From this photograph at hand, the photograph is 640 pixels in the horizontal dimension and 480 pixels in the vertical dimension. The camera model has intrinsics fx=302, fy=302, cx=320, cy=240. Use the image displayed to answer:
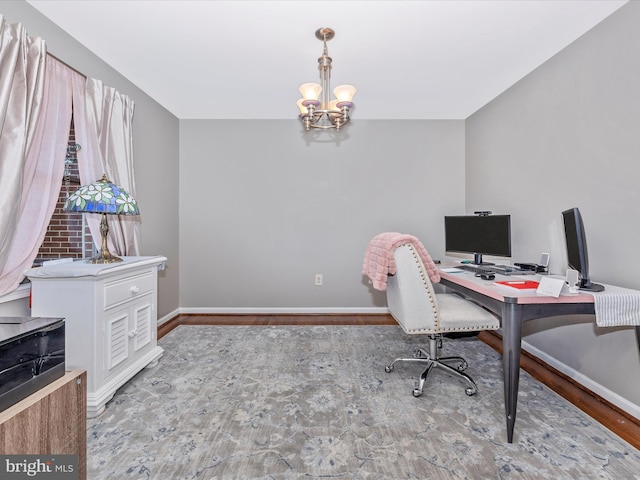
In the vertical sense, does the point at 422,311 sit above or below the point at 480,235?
below

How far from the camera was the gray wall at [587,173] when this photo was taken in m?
1.82

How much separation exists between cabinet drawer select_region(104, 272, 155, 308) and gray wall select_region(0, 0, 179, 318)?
905mm

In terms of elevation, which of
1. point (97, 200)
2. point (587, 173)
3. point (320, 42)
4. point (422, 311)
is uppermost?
point (320, 42)

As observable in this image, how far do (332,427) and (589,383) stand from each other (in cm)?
182

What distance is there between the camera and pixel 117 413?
1799mm

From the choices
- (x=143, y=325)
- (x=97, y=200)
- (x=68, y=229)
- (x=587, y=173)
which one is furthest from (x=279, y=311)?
(x=587, y=173)

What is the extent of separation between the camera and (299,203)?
3.80 meters

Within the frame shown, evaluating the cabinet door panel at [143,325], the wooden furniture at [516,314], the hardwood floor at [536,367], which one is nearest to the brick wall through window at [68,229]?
the cabinet door panel at [143,325]

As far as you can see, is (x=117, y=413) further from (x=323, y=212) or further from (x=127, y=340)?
(x=323, y=212)

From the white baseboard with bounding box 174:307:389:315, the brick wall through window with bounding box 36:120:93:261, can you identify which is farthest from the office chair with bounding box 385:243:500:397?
the brick wall through window with bounding box 36:120:93:261

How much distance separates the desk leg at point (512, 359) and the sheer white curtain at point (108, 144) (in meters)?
2.79

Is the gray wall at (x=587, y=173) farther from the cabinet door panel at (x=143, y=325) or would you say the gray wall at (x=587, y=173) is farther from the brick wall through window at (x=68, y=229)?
the brick wall through window at (x=68, y=229)

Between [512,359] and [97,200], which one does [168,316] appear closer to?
[97,200]

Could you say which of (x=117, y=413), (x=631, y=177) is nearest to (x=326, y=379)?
(x=117, y=413)
